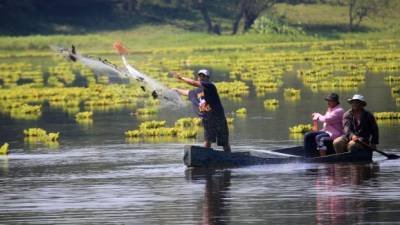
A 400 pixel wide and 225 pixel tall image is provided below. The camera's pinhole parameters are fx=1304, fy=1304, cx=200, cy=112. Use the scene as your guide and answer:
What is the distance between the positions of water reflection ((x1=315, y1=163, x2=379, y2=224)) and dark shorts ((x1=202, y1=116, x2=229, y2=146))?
2200mm

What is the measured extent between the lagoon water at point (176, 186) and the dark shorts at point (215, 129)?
0.86 metres

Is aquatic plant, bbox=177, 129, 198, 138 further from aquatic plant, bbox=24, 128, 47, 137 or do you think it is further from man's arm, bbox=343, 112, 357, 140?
man's arm, bbox=343, 112, 357, 140

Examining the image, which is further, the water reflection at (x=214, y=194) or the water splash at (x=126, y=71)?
the water splash at (x=126, y=71)

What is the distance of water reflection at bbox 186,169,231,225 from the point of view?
59.8 ft

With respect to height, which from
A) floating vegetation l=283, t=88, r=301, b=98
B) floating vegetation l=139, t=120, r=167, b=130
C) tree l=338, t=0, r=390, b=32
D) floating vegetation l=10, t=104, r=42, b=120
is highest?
tree l=338, t=0, r=390, b=32

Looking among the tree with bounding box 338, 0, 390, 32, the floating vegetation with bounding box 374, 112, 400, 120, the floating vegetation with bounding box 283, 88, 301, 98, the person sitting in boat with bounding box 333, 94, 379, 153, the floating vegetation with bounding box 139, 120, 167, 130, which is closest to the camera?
the person sitting in boat with bounding box 333, 94, 379, 153

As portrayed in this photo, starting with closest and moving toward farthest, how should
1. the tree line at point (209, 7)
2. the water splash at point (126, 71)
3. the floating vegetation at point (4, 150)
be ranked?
the water splash at point (126, 71)
the floating vegetation at point (4, 150)
the tree line at point (209, 7)

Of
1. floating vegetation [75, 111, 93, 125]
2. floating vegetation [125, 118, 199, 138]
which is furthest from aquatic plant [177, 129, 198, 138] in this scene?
floating vegetation [75, 111, 93, 125]

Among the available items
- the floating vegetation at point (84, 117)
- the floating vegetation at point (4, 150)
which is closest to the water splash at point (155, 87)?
the floating vegetation at point (4, 150)

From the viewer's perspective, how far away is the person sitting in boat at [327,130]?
24.5m

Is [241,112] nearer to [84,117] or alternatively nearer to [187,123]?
[187,123]

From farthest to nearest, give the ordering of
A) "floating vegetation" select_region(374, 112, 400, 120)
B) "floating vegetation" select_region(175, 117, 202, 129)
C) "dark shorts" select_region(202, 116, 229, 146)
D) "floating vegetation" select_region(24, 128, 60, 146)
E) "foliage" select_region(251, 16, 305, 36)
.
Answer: "foliage" select_region(251, 16, 305, 36) < "floating vegetation" select_region(175, 117, 202, 129) < "floating vegetation" select_region(374, 112, 400, 120) < "floating vegetation" select_region(24, 128, 60, 146) < "dark shorts" select_region(202, 116, 229, 146)

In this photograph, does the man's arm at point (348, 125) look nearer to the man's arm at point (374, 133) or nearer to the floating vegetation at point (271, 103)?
the man's arm at point (374, 133)

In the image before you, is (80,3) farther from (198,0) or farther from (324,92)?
(324,92)
